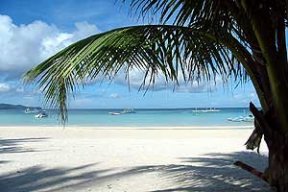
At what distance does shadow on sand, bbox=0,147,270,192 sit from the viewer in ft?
21.0

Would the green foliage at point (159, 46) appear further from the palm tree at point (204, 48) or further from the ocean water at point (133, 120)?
the ocean water at point (133, 120)

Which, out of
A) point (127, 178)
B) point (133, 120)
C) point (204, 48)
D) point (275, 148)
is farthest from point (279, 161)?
point (133, 120)

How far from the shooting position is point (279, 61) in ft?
15.4

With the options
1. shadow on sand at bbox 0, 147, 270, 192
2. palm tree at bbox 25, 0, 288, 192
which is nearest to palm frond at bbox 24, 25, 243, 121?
palm tree at bbox 25, 0, 288, 192

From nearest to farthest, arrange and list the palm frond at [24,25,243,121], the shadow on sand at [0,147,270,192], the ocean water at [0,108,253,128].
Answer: the palm frond at [24,25,243,121]
the shadow on sand at [0,147,270,192]
the ocean water at [0,108,253,128]

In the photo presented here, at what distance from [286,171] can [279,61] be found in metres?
1.13

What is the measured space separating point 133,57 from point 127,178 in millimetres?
2659

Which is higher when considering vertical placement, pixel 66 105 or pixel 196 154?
pixel 66 105

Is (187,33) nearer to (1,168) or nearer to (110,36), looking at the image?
(110,36)

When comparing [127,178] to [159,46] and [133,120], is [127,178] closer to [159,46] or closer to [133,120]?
[159,46]

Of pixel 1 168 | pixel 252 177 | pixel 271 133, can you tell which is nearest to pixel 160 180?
pixel 252 177

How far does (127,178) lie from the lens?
7000mm

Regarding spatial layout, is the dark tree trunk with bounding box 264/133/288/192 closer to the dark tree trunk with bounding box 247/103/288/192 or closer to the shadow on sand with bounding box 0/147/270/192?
the dark tree trunk with bounding box 247/103/288/192

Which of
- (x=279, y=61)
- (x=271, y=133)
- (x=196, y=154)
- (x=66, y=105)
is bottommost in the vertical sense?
(x=196, y=154)
